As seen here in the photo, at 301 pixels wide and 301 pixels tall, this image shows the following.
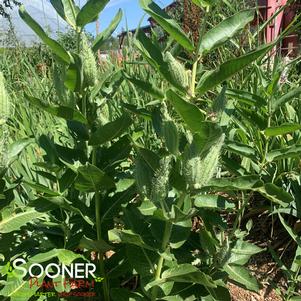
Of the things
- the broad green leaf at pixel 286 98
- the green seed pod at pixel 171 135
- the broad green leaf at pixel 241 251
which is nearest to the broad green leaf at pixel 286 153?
the broad green leaf at pixel 286 98

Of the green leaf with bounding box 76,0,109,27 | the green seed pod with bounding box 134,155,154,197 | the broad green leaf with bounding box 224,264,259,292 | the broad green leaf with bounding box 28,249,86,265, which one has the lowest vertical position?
the broad green leaf with bounding box 224,264,259,292

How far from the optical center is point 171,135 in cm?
98

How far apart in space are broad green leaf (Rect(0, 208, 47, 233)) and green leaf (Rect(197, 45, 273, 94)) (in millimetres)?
583

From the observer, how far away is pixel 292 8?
4.24 m

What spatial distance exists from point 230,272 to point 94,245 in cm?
41

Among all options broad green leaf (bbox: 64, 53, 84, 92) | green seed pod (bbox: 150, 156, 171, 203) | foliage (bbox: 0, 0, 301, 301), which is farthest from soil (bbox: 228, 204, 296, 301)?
broad green leaf (bbox: 64, 53, 84, 92)

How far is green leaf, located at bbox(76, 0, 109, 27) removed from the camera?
102 centimetres

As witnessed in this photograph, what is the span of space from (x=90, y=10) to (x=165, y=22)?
0.61ft

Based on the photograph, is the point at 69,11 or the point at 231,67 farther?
the point at 69,11

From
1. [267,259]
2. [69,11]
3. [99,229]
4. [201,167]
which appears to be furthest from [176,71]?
[267,259]

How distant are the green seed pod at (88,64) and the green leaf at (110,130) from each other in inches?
4.8

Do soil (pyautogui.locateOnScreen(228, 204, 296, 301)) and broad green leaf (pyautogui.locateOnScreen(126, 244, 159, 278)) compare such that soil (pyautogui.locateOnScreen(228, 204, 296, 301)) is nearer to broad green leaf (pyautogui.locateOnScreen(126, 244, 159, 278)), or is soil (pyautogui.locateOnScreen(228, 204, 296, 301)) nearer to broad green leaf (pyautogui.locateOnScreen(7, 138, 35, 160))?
broad green leaf (pyautogui.locateOnScreen(126, 244, 159, 278))

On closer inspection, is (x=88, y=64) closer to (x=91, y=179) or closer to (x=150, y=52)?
(x=150, y=52)

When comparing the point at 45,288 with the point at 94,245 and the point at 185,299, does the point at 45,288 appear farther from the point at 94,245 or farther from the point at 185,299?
the point at 185,299
